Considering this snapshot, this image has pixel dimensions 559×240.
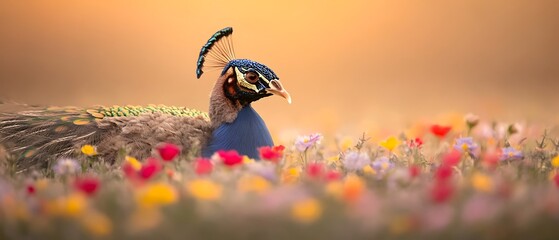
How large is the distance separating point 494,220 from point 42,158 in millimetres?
3577

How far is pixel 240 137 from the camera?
504cm

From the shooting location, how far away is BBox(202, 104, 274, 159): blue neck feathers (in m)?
5.03

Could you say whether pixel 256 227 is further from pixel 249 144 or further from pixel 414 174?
pixel 249 144

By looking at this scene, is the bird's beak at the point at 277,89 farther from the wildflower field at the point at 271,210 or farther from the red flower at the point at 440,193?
the red flower at the point at 440,193

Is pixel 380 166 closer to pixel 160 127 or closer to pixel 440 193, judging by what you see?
pixel 440 193

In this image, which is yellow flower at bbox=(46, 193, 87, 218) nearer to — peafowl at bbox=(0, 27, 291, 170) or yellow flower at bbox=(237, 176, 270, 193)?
yellow flower at bbox=(237, 176, 270, 193)

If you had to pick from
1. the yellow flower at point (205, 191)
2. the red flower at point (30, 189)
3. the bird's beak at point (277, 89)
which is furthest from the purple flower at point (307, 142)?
the red flower at point (30, 189)

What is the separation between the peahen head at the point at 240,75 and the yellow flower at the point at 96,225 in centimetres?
247

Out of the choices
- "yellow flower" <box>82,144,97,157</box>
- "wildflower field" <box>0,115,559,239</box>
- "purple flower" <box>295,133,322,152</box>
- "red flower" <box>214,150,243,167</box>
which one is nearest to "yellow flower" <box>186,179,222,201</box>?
"wildflower field" <box>0,115,559,239</box>

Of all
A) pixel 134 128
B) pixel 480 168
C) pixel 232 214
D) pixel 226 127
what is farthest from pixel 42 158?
pixel 480 168

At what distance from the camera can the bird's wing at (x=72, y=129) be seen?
16.3 ft

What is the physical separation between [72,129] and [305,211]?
315cm

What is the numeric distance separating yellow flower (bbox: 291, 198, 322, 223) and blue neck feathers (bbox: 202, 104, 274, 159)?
2.46 metres

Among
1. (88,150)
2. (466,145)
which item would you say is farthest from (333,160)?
(88,150)
